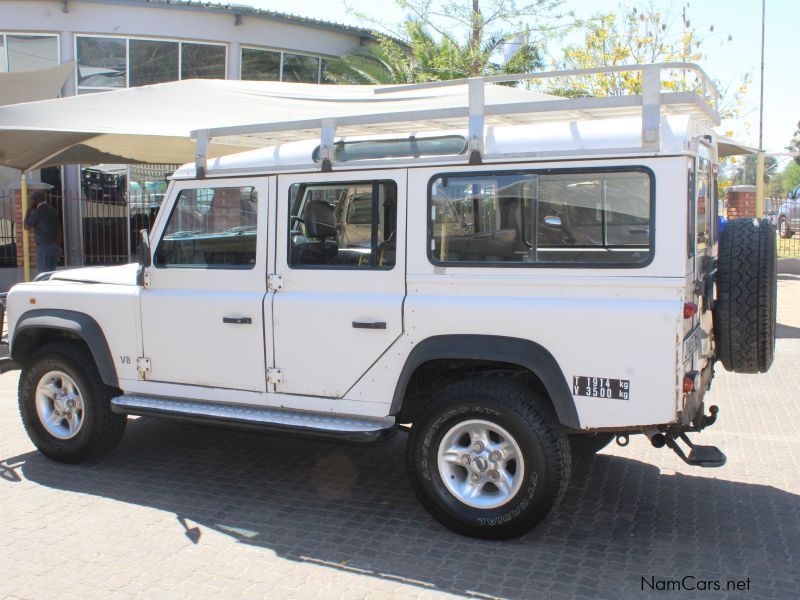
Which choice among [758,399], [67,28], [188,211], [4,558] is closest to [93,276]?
[188,211]

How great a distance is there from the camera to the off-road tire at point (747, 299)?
4176 millimetres

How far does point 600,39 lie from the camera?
19.7 m

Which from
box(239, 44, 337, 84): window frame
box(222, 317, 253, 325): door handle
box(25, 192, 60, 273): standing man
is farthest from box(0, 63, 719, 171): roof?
box(239, 44, 337, 84): window frame

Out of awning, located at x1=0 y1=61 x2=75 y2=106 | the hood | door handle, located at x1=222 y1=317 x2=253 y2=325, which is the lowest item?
door handle, located at x1=222 y1=317 x2=253 y2=325

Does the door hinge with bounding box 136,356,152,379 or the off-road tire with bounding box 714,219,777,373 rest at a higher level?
the off-road tire with bounding box 714,219,777,373

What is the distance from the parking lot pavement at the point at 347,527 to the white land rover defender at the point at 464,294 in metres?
0.38

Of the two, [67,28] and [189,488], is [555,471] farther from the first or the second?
[67,28]

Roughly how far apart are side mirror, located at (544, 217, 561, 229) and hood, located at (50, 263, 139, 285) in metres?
2.80

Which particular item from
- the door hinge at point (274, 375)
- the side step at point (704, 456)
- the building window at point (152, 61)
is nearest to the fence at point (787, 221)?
Answer: the building window at point (152, 61)

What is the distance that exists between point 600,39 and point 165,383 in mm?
17307

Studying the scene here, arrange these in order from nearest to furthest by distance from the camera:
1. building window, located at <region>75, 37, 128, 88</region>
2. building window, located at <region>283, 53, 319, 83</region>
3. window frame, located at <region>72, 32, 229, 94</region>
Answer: window frame, located at <region>72, 32, 229, 94</region>
building window, located at <region>75, 37, 128, 88</region>
building window, located at <region>283, 53, 319, 83</region>

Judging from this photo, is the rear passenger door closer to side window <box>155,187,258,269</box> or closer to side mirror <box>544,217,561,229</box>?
side window <box>155,187,258,269</box>

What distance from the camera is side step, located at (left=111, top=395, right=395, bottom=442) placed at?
450 cm

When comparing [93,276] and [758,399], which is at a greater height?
[93,276]
